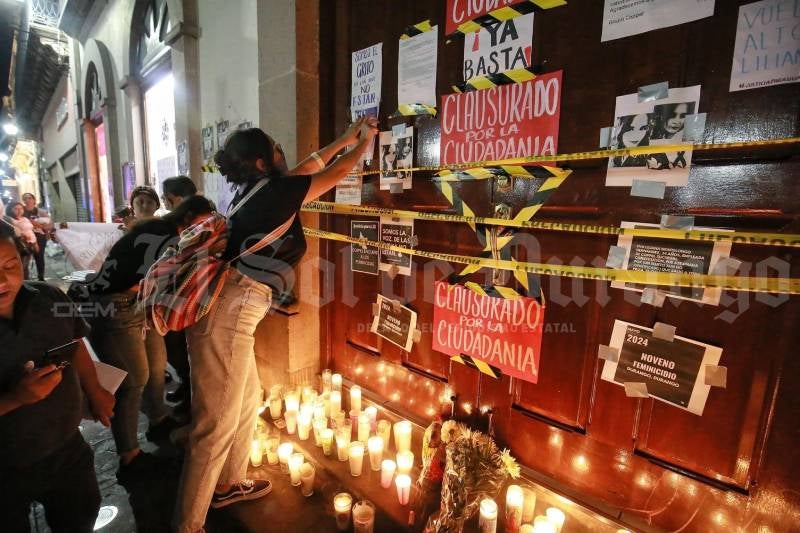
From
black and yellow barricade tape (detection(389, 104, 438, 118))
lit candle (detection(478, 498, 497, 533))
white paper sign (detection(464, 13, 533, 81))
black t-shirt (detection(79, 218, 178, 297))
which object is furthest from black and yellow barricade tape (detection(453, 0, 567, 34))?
lit candle (detection(478, 498, 497, 533))

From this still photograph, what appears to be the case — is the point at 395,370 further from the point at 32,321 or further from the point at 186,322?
the point at 32,321

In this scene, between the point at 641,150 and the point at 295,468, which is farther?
the point at 295,468

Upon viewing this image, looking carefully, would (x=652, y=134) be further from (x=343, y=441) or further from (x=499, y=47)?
(x=343, y=441)

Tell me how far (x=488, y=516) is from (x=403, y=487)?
0.62 meters

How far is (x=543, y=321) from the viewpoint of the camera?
6.94 ft

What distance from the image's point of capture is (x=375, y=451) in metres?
2.59

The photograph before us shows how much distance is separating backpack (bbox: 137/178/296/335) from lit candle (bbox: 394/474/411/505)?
63.2 inches

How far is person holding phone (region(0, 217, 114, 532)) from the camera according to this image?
54.7 inches

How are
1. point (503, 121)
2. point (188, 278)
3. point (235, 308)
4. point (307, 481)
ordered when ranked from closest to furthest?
point (188, 278)
point (235, 308)
point (503, 121)
point (307, 481)

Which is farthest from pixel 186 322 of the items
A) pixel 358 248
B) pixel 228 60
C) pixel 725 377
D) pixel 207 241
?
pixel 228 60

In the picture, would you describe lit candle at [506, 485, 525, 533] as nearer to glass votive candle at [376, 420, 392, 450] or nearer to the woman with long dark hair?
glass votive candle at [376, 420, 392, 450]

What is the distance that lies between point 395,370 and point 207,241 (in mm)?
1781

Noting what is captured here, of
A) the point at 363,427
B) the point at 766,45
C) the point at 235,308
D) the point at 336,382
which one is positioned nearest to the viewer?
the point at 766,45

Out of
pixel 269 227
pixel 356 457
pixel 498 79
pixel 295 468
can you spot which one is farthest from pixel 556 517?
pixel 498 79
